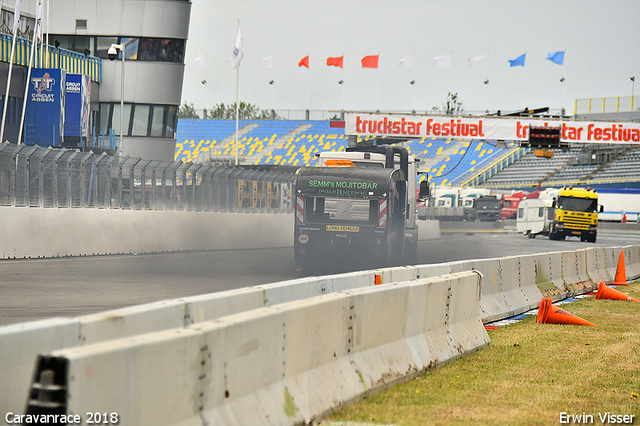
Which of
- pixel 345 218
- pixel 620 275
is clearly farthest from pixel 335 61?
pixel 620 275

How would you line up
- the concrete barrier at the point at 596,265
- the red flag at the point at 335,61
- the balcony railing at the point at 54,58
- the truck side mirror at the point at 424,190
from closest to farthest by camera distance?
the concrete barrier at the point at 596,265 → the truck side mirror at the point at 424,190 → the balcony railing at the point at 54,58 → the red flag at the point at 335,61

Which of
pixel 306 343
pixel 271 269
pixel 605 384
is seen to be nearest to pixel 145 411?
pixel 306 343

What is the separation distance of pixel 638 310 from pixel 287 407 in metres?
10.2

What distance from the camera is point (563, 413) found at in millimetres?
6199

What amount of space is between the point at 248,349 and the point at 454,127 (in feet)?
170

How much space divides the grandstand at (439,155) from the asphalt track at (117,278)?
167 feet

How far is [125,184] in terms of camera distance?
23484mm

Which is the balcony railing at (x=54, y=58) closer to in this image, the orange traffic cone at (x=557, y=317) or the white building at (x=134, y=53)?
the white building at (x=134, y=53)

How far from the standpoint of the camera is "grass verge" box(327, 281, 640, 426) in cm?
606

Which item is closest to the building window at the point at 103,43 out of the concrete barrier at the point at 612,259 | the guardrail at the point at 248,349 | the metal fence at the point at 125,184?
the metal fence at the point at 125,184

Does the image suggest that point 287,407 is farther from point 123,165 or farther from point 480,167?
point 480,167

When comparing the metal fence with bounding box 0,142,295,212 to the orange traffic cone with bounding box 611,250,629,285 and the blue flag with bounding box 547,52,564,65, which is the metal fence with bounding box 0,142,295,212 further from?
the blue flag with bounding box 547,52,564,65

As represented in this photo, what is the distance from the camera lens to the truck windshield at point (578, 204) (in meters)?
46.8

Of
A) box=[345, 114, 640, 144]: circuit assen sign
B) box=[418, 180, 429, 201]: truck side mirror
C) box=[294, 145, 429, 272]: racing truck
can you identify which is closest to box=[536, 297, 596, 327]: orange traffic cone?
box=[294, 145, 429, 272]: racing truck
